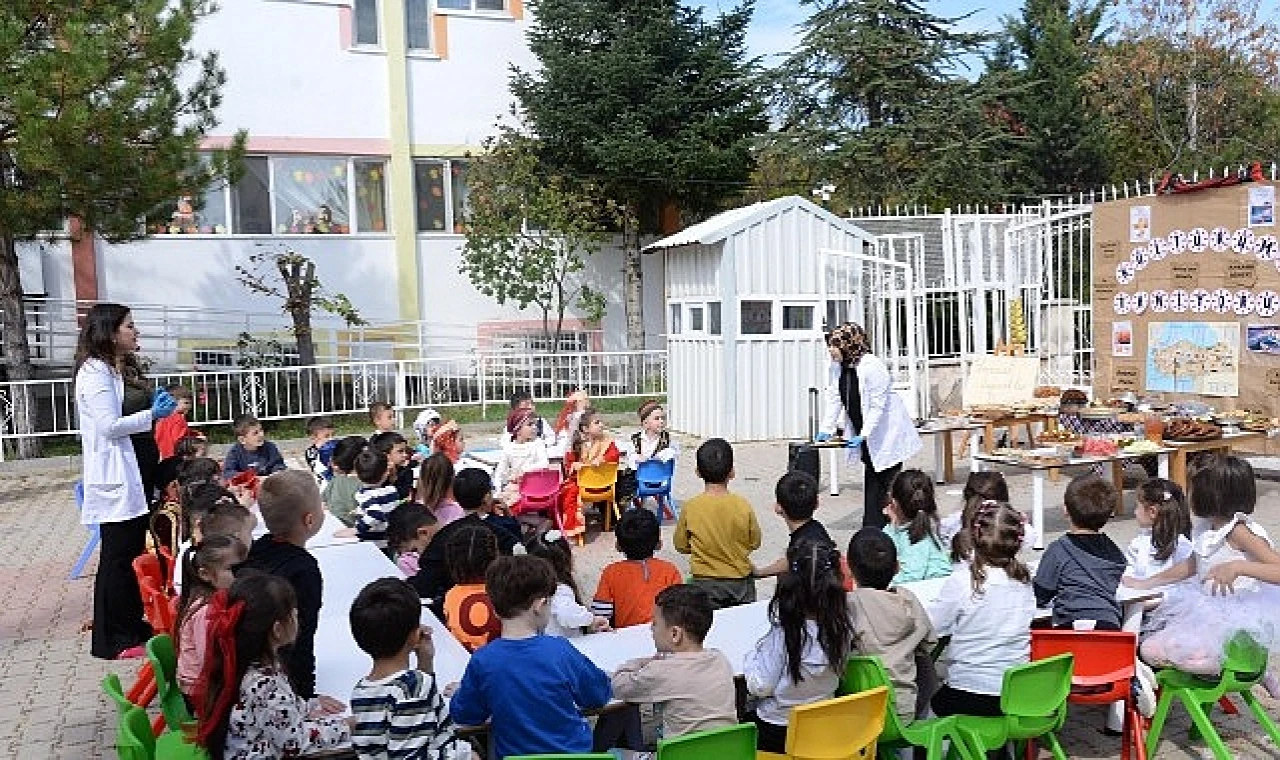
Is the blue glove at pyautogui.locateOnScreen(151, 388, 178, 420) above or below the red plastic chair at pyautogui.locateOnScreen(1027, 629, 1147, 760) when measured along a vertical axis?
above

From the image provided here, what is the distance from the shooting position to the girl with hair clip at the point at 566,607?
13.8 feet

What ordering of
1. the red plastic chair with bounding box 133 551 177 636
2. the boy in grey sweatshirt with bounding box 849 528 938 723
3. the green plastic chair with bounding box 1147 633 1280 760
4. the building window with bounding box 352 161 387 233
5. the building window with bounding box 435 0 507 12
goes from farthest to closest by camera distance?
1. the building window with bounding box 435 0 507 12
2. the building window with bounding box 352 161 387 233
3. the red plastic chair with bounding box 133 551 177 636
4. the green plastic chair with bounding box 1147 633 1280 760
5. the boy in grey sweatshirt with bounding box 849 528 938 723

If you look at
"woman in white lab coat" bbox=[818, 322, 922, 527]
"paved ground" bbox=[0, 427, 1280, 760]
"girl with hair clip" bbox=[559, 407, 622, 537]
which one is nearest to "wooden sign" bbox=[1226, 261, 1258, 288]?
"paved ground" bbox=[0, 427, 1280, 760]

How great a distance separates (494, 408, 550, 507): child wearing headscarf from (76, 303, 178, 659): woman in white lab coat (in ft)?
9.18

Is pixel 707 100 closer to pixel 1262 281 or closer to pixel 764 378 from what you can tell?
pixel 764 378

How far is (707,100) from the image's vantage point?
19.8 meters

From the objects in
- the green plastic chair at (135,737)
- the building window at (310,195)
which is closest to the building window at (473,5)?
the building window at (310,195)

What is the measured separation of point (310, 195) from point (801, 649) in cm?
1706

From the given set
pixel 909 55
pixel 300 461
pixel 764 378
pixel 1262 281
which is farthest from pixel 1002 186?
pixel 300 461

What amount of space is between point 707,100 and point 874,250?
635 centimetres

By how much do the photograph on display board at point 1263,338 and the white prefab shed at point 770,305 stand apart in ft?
15.2

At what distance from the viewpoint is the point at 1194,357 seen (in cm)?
1046

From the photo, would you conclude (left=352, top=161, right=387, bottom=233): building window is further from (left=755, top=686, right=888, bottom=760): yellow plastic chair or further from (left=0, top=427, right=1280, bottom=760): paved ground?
(left=755, top=686, right=888, bottom=760): yellow plastic chair

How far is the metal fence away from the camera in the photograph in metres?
14.1
